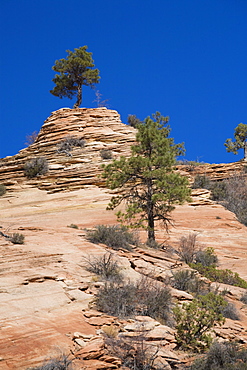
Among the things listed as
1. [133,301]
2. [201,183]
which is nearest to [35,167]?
[201,183]

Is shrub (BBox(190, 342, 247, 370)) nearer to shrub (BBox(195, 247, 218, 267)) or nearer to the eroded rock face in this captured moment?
shrub (BBox(195, 247, 218, 267))

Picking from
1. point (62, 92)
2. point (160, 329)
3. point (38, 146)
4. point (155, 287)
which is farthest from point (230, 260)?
point (62, 92)

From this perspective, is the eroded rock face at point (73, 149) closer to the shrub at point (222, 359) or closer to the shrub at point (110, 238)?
the shrub at point (110, 238)

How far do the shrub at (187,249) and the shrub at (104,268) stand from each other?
5.32 m

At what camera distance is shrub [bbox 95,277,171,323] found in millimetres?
7825

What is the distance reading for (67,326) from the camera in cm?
676

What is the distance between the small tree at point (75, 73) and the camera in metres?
38.8

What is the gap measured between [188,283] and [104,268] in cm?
273

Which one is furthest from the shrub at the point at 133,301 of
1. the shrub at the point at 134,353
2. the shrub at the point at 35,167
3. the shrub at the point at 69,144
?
the shrub at the point at 69,144

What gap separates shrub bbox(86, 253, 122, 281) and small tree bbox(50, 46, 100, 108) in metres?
31.3

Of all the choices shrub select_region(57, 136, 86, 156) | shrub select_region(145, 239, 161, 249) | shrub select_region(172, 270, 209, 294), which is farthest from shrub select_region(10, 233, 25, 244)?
shrub select_region(57, 136, 86, 156)

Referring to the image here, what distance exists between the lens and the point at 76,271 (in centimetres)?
950

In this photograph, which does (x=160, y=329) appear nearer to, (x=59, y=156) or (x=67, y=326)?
(x=67, y=326)

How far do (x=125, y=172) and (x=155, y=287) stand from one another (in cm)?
856
